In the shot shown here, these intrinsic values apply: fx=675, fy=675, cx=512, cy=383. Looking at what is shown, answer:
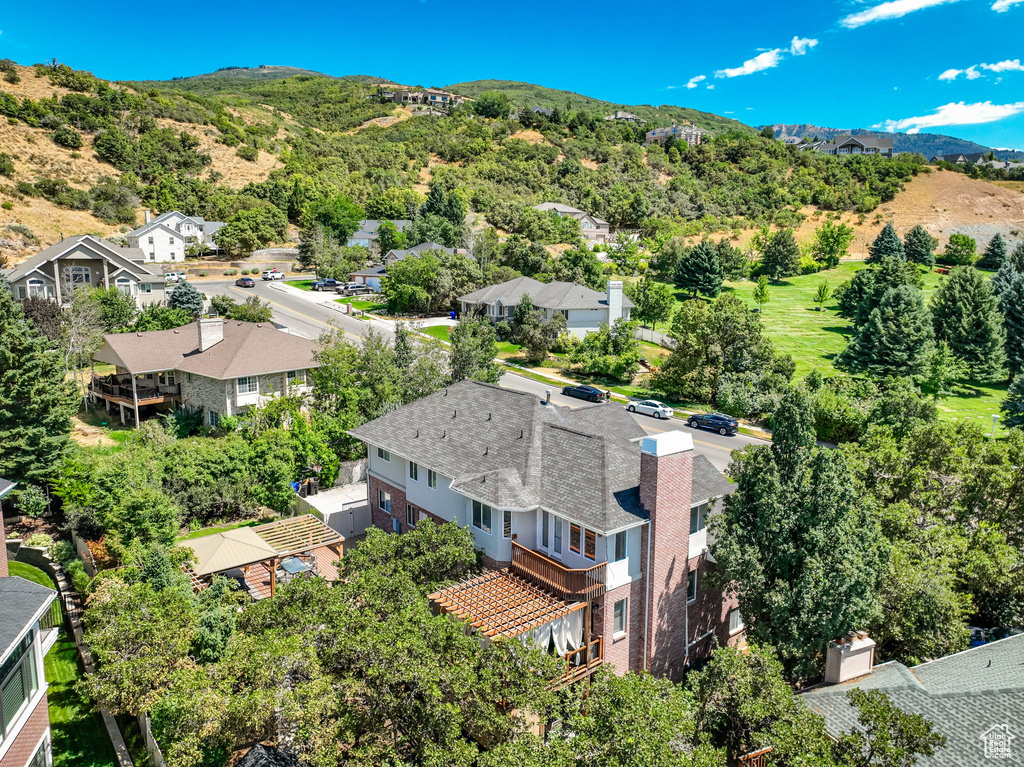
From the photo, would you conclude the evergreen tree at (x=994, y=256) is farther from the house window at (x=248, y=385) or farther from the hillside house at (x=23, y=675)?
the hillside house at (x=23, y=675)

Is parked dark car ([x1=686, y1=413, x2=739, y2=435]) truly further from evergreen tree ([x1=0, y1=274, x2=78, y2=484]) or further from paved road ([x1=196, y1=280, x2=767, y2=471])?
evergreen tree ([x1=0, y1=274, x2=78, y2=484])

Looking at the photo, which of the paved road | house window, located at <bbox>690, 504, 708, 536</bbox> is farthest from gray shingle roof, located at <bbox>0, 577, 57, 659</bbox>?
the paved road

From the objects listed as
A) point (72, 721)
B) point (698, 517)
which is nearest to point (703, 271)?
point (698, 517)

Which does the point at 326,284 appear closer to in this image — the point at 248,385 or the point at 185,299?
the point at 185,299

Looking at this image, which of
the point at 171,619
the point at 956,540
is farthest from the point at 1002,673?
the point at 171,619

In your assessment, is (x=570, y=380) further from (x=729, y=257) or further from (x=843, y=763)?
(x=729, y=257)

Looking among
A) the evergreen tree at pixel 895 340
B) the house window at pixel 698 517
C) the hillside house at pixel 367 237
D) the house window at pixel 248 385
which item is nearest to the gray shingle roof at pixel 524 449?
the house window at pixel 698 517
